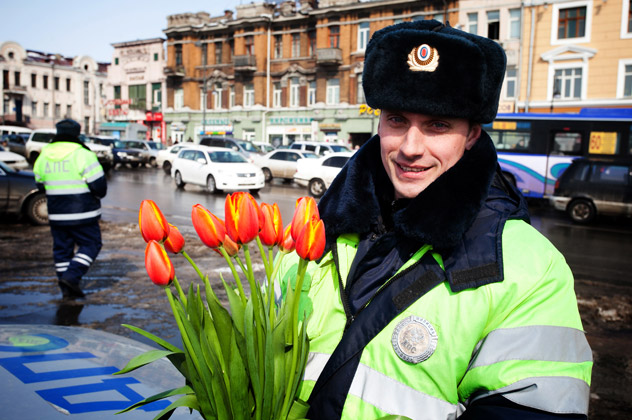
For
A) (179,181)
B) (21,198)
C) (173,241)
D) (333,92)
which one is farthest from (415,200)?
(333,92)

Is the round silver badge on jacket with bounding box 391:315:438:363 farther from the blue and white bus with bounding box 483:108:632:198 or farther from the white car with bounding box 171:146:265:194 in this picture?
the white car with bounding box 171:146:265:194

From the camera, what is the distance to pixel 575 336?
118 centimetres

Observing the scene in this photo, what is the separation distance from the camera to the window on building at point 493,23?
3097 cm

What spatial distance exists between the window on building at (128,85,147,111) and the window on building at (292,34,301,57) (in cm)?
1724

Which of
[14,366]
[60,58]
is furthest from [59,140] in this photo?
[60,58]

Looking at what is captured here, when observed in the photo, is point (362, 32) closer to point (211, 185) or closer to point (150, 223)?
point (211, 185)

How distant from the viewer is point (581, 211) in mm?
13883

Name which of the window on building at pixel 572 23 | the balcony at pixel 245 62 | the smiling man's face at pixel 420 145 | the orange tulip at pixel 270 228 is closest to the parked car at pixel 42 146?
the balcony at pixel 245 62

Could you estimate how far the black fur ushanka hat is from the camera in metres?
1.34

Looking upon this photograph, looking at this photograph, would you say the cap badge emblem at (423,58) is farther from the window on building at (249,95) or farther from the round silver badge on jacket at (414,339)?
the window on building at (249,95)

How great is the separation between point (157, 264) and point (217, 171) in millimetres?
17198


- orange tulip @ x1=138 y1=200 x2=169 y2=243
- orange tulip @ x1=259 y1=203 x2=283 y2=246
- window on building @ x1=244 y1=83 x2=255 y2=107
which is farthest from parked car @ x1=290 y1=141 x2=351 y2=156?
orange tulip @ x1=138 y1=200 x2=169 y2=243

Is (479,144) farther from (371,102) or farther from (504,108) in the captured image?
(504,108)

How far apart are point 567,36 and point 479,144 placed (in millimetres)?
31544
